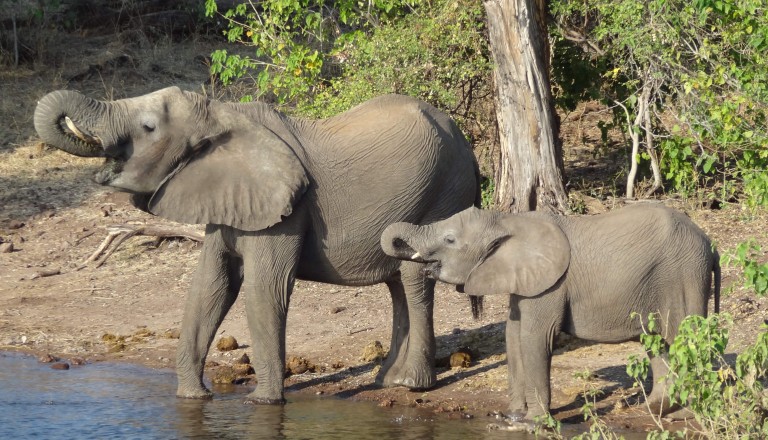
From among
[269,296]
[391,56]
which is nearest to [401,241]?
[269,296]

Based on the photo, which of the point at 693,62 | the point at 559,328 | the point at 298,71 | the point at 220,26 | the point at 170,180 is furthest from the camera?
the point at 220,26

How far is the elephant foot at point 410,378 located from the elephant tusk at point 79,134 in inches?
113

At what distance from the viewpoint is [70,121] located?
9047mm

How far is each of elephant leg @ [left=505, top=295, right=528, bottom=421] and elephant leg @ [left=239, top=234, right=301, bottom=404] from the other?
1.63 m

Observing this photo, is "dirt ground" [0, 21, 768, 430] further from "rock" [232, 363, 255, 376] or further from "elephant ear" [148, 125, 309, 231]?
"elephant ear" [148, 125, 309, 231]

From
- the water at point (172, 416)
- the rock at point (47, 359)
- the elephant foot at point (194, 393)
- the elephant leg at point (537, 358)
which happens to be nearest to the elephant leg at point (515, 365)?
the elephant leg at point (537, 358)

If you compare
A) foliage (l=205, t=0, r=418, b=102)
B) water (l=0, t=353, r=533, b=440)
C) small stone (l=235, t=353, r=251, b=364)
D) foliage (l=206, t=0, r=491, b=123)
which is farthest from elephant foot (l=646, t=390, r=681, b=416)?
foliage (l=205, t=0, r=418, b=102)

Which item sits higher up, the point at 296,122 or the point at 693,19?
the point at 693,19

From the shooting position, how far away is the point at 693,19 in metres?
12.9

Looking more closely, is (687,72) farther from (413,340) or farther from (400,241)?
(400,241)

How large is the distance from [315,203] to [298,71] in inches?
206

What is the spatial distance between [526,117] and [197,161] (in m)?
4.91

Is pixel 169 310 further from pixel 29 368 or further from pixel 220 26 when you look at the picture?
pixel 220 26

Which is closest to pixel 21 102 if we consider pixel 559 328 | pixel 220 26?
pixel 220 26
